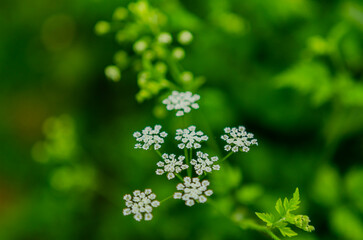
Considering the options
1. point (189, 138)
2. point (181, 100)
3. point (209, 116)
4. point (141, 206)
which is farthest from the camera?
point (209, 116)

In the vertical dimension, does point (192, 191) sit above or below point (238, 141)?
below

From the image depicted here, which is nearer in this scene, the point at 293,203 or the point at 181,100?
the point at 293,203

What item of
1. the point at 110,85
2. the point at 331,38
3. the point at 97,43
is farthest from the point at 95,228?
the point at 331,38

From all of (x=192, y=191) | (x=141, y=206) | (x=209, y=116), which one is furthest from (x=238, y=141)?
(x=209, y=116)

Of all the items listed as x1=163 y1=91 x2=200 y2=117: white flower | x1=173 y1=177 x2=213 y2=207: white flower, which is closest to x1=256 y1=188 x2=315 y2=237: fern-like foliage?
x1=173 y1=177 x2=213 y2=207: white flower

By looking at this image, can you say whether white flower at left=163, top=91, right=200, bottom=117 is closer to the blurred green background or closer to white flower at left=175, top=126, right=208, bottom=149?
white flower at left=175, top=126, right=208, bottom=149

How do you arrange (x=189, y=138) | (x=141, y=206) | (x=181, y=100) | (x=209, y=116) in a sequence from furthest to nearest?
(x=209, y=116), (x=181, y=100), (x=189, y=138), (x=141, y=206)

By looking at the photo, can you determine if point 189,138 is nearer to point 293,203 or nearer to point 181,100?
point 181,100

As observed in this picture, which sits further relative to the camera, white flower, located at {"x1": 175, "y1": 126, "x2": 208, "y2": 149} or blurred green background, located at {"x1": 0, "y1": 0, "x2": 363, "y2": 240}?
blurred green background, located at {"x1": 0, "y1": 0, "x2": 363, "y2": 240}

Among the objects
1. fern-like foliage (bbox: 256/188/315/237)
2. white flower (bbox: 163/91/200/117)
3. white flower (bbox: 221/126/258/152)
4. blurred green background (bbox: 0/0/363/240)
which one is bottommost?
fern-like foliage (bbox: 256/188/315/237)

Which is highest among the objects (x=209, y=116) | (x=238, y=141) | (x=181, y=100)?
(x=209, y=116)
